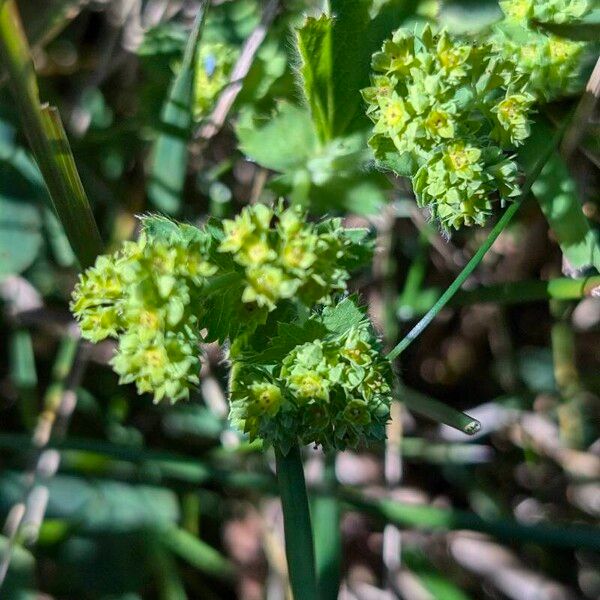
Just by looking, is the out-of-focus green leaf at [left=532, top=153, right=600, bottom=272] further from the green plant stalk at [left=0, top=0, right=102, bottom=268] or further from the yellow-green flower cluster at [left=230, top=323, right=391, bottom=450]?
the green plant stalk at [left=0, top=0, right=102, bottom=268]

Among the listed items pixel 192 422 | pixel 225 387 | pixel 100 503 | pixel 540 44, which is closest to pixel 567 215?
pixel 540 44

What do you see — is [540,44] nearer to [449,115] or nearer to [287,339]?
[449,115]

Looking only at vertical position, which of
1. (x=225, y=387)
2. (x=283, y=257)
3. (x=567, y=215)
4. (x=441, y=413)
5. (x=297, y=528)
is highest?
(x=567, y=215)

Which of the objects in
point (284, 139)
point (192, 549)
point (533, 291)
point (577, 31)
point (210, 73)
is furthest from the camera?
point (192, 549)

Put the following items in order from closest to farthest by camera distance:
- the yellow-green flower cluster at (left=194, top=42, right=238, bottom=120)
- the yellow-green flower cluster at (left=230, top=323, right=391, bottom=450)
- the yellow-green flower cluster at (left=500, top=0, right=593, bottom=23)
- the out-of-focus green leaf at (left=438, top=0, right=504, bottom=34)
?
the yellow-green flower cluster at (left=230, top=323, right=391, bottom=450), the yellow-green flower cluster at (left=500, top=0, right=593, bottom=23), the out-of-focus green leaf at (left=438, top=0, right=504, bottom=34), the yellow-green flower cluster at (left=194, top=42, right=238, bottom=120)

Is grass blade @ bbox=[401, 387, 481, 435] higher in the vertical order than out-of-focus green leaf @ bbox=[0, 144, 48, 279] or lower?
lower

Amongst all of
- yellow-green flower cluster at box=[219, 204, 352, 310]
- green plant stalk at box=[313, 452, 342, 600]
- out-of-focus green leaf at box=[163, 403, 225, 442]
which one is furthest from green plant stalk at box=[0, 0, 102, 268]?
A: green plant stalk at box=[313, 452, 342, 600]

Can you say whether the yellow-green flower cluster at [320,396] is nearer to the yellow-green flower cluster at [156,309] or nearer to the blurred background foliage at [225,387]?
the yellow-green flower cluster at [156,309]
